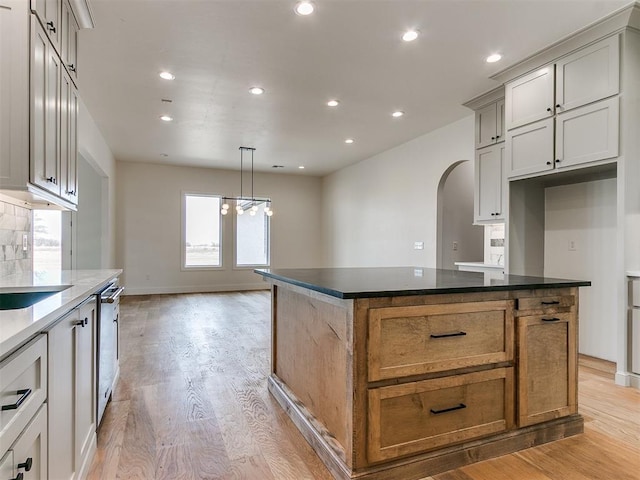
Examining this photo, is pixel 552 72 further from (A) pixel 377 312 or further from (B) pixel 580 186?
(A) pixel 377 312

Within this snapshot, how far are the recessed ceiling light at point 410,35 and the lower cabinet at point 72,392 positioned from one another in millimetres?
3051

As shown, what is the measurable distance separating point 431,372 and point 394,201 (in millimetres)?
5214

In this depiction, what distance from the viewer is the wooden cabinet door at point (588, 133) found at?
3064mm

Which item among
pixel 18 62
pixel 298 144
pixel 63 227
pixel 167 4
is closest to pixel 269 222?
pixel 298 144

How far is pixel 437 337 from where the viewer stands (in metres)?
1.88

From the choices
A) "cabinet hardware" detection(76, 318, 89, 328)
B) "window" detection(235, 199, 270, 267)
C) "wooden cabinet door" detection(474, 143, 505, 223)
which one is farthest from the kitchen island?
"window" detection(235, 199, 270, 267)

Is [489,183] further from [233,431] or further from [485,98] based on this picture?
[233,431]

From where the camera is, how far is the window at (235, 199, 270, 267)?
9344 mm

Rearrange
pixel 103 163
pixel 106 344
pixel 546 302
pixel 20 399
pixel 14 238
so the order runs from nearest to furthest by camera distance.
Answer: pixel 20 399
pixel 546 302
pixel 106 344
pixel 14 238
pixel 103 163

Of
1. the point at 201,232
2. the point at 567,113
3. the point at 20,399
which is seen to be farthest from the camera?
the point at 201,232

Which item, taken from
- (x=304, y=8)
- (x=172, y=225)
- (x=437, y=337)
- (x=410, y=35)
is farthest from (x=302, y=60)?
(x=172, y=225)

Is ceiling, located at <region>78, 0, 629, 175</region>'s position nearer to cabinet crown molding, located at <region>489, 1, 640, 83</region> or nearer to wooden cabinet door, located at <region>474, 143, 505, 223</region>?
cabinet crown molding, located at <region>489, 1, 640, 83</region>

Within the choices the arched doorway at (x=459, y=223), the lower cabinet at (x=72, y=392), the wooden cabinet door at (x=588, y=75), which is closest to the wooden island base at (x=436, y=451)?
the lower cabinet at (x=72, y=392)

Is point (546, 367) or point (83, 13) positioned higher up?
point (83, 13)
